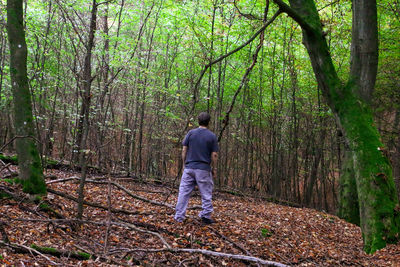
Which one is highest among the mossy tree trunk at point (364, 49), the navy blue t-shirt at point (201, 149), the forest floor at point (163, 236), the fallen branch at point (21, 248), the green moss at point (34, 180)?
the mossy tree trunk at point (364, 49)

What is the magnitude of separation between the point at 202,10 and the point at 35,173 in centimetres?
839

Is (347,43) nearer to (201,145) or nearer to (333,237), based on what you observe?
(333,237)

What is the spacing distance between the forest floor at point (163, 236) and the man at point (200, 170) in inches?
9.1

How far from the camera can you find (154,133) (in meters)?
12.9

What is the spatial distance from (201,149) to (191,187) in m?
0.67

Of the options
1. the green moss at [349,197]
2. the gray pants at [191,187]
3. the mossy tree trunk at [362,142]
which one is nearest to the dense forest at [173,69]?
the green moss at [349,197]

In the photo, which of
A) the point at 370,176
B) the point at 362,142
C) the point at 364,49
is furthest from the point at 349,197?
the point at 364,49

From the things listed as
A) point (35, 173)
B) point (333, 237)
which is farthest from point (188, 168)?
point (333, 237)

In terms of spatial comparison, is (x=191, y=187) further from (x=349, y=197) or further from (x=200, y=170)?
(x=349, y=197)

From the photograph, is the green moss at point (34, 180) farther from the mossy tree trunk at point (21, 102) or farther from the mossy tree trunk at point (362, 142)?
the mossy tree trunk at point (362, 142)

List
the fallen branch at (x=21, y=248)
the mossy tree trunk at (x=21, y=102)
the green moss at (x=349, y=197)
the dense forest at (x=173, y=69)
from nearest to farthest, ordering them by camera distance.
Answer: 1. the fallen branch at (x=21, y=248)
2. the mossy tree trunk at (x=21, y=102)
3. the green moss at (x=349, y=197)
4. the dense forest at (x=173, y=69)

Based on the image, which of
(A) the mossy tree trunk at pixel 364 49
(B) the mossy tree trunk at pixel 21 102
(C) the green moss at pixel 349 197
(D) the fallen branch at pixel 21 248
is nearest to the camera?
(D) the fallen branch at pixel 21 248

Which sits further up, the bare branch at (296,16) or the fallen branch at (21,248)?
the bare branch at (296,16)

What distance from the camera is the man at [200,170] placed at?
16.0ft
